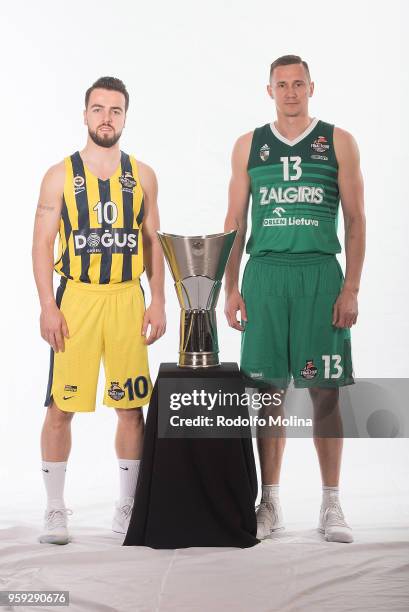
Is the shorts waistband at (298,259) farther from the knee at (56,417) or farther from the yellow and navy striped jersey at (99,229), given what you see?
the knee at (56,417)

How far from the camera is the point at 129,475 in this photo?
121 inches

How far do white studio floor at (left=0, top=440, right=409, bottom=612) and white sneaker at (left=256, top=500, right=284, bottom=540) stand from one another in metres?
0.04

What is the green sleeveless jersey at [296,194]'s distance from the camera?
3.00m

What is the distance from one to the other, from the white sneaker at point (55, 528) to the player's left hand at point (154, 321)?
0.64 metres

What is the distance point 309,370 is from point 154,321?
A: 53 cm

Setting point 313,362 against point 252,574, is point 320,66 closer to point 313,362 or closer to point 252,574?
point 313,362

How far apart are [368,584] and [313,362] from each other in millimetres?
722

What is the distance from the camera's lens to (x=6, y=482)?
12.3ft

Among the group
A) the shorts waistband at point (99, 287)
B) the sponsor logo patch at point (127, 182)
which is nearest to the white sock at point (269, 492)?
the shorts waistband at point (99, 287)

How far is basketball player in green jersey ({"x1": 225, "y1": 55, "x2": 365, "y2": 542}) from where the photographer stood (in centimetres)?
300

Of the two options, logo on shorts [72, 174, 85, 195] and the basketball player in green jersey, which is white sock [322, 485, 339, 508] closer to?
the basketball player in green jersey

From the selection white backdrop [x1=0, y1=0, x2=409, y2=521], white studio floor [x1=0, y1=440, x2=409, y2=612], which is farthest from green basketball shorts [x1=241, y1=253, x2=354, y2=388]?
white backdrop [x1=0, y1=0, x2=409, y2=521]

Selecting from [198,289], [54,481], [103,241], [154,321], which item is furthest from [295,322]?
[54,481]

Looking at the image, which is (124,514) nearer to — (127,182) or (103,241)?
(103,241)
